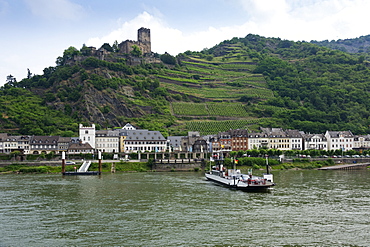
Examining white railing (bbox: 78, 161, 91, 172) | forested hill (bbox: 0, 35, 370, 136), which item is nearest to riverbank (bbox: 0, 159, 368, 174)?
white railing (bbox: 78, 161, 91, 172)

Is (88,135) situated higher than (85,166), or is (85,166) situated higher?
(88,135)

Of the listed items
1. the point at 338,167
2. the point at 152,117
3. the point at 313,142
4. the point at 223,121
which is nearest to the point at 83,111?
the point at 152,117

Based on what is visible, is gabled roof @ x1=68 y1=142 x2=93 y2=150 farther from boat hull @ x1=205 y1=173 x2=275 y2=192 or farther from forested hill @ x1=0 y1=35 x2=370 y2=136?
boat hull @ x1=205 y1=173 x2=275 y2=192

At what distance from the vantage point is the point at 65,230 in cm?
3234

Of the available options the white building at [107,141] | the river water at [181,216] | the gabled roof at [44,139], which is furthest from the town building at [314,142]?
the gabled roof at [44,139]

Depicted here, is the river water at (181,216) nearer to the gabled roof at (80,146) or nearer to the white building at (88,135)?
the gabled roof at (80,146)

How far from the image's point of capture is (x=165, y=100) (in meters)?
152

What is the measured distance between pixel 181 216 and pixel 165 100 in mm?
115716

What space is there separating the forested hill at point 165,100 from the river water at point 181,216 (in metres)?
64.4

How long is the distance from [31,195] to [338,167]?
6689cm

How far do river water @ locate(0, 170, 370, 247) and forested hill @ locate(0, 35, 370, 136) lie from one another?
211ft

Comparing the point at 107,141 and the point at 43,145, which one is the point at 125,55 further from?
the point at 43,145

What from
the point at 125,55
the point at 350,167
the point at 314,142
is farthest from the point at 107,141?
the point at 125,55

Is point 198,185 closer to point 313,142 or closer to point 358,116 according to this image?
point 313,142
